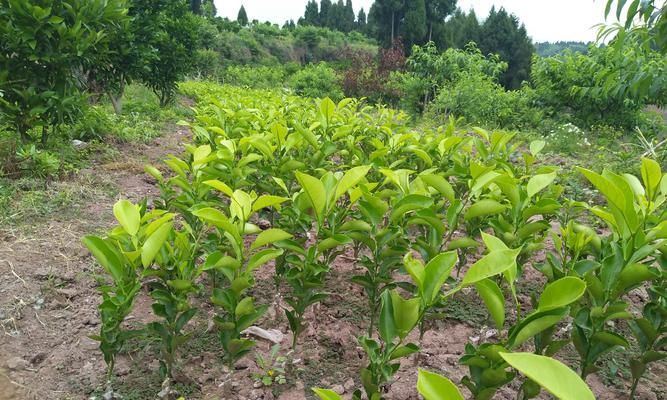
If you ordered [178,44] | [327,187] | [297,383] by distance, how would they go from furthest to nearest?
[178,44], [297,383], [327,187]

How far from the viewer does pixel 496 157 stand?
2.52m

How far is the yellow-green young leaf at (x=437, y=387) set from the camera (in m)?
0.71

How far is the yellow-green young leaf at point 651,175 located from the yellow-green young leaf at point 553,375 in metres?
1.05

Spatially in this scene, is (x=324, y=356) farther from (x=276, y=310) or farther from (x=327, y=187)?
(x=327, y=187)

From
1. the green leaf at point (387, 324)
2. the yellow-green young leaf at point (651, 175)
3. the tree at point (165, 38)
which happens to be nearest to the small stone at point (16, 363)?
the green leaf at point (387, 324)

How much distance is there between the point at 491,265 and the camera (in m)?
1.00

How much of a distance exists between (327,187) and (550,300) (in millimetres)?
789

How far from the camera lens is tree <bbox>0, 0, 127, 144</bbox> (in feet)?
12.3

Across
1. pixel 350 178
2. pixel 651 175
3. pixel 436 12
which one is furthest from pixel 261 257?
pixel 436 12

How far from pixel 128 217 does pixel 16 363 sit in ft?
2.83

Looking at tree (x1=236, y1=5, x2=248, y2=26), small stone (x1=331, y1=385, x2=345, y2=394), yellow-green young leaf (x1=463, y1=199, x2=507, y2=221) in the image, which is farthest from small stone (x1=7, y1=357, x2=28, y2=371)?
tree (x1=236, y1=5, x2=248, y2=26)

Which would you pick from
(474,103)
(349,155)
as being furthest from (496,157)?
(474,103)

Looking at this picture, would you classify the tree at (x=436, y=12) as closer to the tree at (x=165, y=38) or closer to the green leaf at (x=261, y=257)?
the tree at (x=165, y=38)

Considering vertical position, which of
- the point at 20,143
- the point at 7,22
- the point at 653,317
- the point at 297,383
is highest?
the point at 7,22
